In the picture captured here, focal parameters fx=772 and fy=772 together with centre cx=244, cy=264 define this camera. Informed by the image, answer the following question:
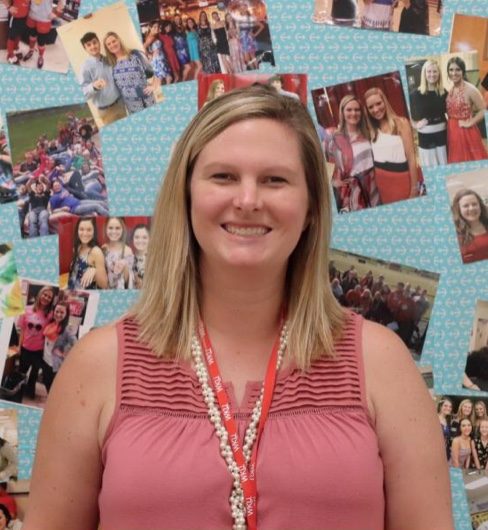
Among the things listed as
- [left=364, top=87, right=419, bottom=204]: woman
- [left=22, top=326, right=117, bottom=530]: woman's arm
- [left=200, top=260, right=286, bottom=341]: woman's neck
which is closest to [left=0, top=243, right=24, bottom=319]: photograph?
[left=22, top=326, right=117, bottom=530]: woman's arm

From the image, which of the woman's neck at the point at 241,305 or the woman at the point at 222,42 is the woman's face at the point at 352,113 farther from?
the woman's neck at the point at 241,305

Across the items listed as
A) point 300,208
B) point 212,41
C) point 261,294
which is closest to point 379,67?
point 212,41

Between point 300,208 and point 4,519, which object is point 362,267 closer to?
point 300,208

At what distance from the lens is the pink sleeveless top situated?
3.73ft

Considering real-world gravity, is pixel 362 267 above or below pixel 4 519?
above

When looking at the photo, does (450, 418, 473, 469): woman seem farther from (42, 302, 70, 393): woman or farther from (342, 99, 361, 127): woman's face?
(42, 302, 70, 393): woman

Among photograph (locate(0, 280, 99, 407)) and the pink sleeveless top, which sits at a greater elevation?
photograph (locate(0, 280, 99, 407))

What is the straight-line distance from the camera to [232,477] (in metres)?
1.14

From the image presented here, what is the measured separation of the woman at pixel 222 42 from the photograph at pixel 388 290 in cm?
41

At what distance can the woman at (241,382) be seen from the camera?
3.76ft

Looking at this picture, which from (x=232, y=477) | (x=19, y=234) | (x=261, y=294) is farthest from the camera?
(x=19, y=234)

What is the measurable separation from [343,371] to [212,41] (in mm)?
664

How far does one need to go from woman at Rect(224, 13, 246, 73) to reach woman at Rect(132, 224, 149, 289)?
35 cm

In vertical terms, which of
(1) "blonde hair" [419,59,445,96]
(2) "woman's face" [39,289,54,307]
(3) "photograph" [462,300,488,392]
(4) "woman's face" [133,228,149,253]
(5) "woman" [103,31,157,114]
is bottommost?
(3) "photograph" [462,300,488,392]
